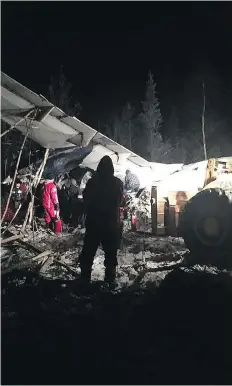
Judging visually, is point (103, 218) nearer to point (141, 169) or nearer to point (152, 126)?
point (141, 169)

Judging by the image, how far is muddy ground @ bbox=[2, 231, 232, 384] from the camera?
302 centimetres

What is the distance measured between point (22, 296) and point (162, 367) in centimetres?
227

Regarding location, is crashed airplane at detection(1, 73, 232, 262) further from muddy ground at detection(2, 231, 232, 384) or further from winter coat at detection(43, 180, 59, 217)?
muddy ground at detection(2, 231, 232, 384)

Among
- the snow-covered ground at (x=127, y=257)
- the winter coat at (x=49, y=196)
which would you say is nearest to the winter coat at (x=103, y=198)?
the snow-covered ground at (x=127, y=257)

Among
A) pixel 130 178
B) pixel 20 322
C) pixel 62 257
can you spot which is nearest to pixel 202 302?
pixel 20 322

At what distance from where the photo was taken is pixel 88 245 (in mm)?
5773

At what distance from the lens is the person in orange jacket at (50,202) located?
11094 millimetres

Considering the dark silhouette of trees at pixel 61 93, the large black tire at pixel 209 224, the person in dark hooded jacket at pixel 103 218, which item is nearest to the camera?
the person in dark hooded jacket at pixel 103 218

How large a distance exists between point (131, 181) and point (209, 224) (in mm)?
6690

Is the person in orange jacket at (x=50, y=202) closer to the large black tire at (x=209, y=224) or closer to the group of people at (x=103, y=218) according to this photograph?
the large black tire at (x=209, y=224)

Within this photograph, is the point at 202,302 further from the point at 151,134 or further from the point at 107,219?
the point at 151,134

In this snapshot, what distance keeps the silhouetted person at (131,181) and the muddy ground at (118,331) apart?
25.7 feet

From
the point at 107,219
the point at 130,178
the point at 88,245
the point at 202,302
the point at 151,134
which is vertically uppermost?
the point at 151,134

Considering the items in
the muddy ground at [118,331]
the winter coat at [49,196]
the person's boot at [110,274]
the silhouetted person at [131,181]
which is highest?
the silhouetted person at [131,181]
